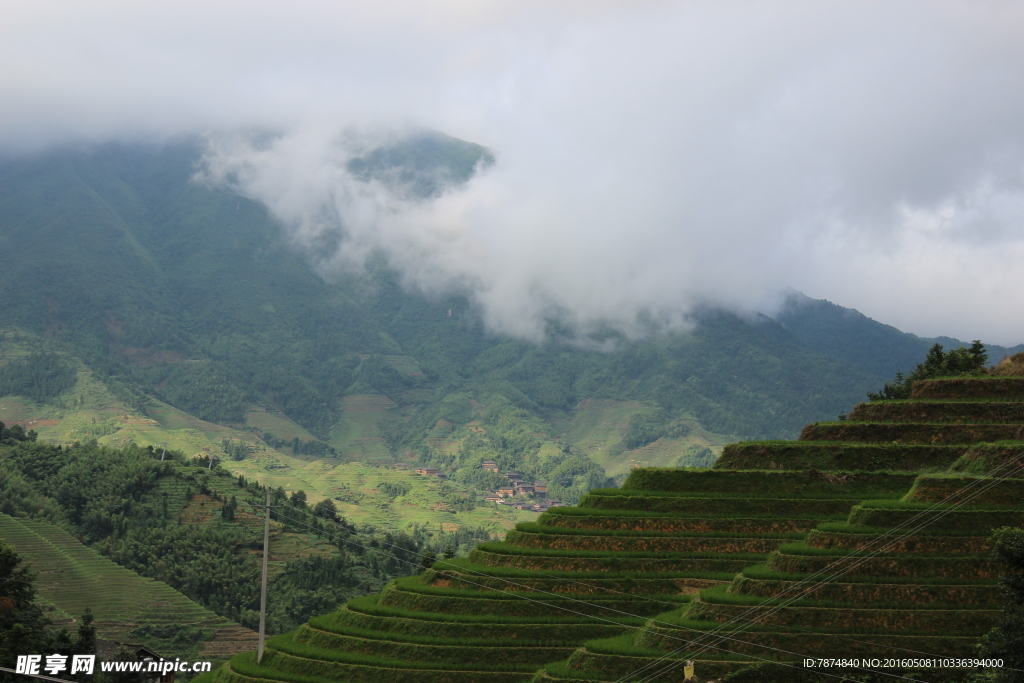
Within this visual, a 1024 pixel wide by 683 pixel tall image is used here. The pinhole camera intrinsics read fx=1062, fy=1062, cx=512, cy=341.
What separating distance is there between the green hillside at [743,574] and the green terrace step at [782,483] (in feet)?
0.25

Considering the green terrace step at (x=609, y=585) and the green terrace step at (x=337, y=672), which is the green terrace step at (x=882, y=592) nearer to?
the green terrace step at (x=609, y=585)

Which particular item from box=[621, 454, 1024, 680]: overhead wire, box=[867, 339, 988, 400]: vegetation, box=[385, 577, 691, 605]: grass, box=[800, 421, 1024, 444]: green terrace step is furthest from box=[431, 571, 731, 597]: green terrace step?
box=[867, 339, 988, 400]: vegetation

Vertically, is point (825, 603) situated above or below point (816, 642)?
above

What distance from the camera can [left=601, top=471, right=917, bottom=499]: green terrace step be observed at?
163ft

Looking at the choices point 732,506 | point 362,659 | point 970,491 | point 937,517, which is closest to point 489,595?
point 362,659

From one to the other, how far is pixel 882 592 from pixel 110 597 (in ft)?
239

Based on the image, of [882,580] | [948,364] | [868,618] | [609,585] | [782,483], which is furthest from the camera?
[948,364]

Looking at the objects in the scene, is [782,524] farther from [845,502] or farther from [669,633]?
[669,633]

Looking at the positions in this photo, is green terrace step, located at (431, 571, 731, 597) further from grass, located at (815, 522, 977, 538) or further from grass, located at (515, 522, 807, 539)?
grass, located at (815, 522, 977, 538)

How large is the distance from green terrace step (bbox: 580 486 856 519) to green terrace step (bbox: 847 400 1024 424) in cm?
722

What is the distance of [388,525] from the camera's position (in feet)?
531

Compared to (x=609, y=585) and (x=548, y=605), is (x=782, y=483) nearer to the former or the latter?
(x=609, y=585)

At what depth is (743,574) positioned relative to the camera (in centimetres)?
3991

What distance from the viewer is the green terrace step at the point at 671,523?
48.6m
